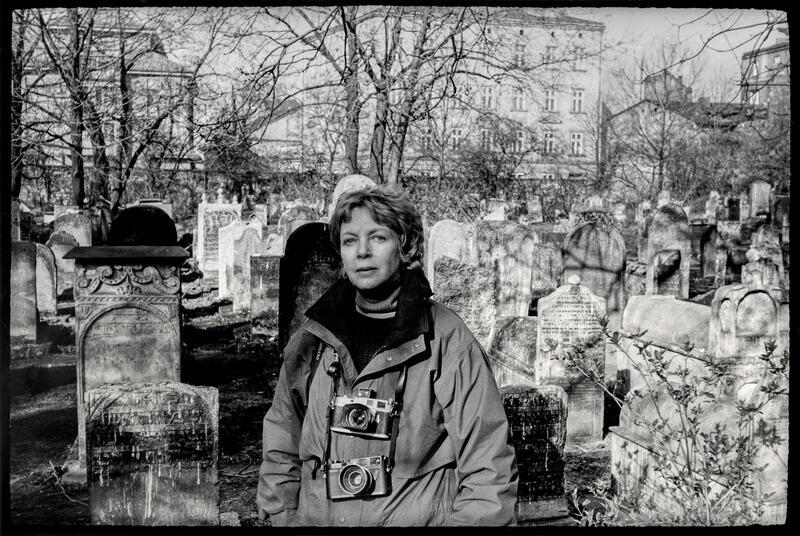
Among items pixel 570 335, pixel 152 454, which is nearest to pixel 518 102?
pixel 570 335

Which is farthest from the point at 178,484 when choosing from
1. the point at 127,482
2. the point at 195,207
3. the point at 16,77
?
the point at 195,207

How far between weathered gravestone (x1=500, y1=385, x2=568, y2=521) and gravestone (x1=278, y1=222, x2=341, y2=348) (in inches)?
126

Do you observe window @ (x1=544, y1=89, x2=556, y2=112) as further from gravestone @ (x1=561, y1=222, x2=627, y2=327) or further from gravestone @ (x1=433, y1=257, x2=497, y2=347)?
gravestone @ (x1=433, y1=257, x2=497, y2=347)

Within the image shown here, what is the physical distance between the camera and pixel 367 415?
8.81 ft

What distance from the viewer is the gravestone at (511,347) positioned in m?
7.59

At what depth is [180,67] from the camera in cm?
1057

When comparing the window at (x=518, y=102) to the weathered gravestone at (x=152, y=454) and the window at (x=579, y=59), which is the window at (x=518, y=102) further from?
the weathered gravestone at (x=152, y=454)

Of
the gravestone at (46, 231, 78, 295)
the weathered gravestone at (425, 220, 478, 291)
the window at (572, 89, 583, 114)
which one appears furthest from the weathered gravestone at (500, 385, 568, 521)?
the gravestone at (46, 231, 78, 295)

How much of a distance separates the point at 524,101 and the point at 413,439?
381 inches

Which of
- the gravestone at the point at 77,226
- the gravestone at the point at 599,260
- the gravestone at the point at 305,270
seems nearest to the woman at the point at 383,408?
the gravestone at the point at 305,270

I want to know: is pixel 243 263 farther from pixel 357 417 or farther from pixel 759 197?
pixel 759 197

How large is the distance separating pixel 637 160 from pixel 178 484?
67.8 feet

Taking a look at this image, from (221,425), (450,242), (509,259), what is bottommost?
(221,425)
